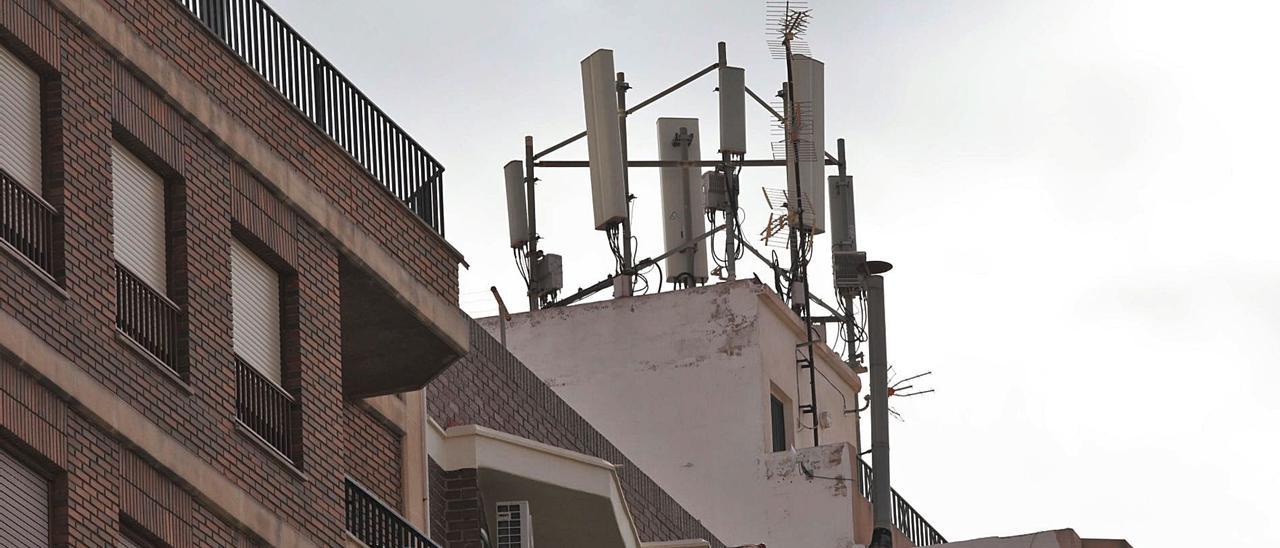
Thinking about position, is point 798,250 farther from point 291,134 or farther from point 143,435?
point 143,435

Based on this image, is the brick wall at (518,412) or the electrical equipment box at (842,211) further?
the electrical equipment box at (842,211)

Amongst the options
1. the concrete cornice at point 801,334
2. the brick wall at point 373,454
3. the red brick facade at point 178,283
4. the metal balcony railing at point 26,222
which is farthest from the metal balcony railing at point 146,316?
the concrete cornice at point 801,334

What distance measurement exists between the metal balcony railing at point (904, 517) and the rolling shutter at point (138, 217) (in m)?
23.4

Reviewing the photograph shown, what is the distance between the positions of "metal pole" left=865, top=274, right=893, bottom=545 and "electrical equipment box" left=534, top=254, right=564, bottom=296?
21.0 meters

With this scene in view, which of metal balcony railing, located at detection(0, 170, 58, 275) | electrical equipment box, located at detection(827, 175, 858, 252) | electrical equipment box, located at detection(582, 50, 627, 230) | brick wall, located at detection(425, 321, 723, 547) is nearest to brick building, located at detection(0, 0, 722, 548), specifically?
metal balcony railing, located at detection(0, 170, 58, 275)

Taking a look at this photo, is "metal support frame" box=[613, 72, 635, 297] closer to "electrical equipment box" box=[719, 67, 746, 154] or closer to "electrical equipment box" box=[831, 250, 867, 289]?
"electrical equipment box" box=[719, 67, 746, 154]

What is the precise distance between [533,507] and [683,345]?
Result: 49.4ft

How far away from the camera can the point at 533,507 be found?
2962 centimetres

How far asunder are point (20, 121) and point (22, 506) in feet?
8.68

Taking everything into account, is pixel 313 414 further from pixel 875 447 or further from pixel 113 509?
pixel 875 447

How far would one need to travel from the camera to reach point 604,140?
46.9 m

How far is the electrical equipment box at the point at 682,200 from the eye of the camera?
158 feet

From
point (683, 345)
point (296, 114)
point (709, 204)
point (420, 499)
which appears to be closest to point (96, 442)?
point (296, 114)

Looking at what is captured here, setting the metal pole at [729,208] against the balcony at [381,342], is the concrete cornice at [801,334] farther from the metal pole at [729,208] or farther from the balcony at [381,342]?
the balcony at [381,342]
